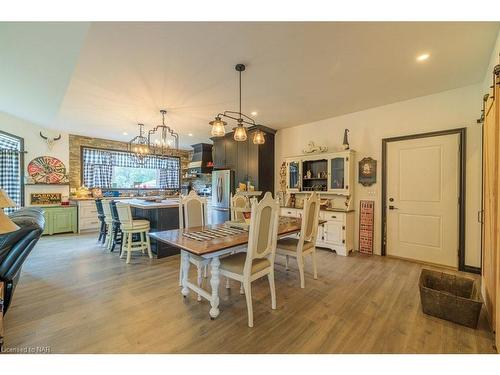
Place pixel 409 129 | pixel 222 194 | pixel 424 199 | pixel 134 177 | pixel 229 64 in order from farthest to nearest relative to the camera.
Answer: pixel 134 177
pixel 222 194
pixel 409 129
pixel 424 199
pixel 229 64

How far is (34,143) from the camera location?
5.27 meters

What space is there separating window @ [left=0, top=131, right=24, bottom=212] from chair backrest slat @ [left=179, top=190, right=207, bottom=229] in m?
4.84

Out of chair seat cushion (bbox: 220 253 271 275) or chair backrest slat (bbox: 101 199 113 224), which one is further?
chair backrest slat (bbox: 101 199 113 224)

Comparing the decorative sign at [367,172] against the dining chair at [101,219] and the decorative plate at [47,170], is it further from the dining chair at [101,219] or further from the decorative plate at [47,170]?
the decorative plate at [47,170]

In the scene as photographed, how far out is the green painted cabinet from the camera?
17.0 feet

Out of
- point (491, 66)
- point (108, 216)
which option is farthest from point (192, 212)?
point (491, 66)

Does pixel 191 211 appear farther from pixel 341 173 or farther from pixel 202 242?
pixel 341 173

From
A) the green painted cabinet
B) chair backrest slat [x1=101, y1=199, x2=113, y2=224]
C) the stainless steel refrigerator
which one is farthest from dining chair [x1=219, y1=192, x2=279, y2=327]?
the green painted cabinet

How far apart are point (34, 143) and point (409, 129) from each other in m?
7.97

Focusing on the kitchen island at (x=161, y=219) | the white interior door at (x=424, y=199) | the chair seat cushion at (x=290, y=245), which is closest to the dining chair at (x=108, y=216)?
the kitchen island at (x=161, y=219)

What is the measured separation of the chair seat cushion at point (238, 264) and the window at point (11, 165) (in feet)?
18.9

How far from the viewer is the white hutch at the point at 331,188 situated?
155 inches

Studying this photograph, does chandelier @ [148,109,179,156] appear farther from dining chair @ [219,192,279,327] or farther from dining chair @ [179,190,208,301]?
dining chair @ [219,192,279,327]

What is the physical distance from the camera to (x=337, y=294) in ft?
8.05
